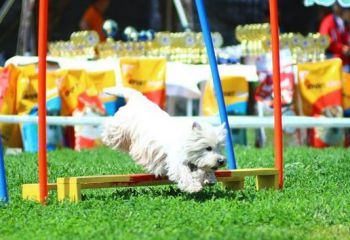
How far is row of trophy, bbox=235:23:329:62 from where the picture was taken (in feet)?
45.8

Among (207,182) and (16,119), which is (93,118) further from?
(207,182)

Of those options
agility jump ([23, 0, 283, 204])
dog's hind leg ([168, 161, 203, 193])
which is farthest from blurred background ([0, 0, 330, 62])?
dog's hind leg ([168, 161, 203, 193])

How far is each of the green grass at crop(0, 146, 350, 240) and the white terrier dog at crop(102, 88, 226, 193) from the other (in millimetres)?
196

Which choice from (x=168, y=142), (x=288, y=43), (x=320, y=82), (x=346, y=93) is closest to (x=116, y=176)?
(x=168, y=142)

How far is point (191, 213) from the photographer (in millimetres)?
6453

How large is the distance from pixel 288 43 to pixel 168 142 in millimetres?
7098

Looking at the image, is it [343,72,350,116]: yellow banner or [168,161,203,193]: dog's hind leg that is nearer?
[168,161,203,193]: dog's hind leg

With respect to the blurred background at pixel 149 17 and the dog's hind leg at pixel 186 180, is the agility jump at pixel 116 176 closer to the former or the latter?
the dog's hind leg at pixel 186 180

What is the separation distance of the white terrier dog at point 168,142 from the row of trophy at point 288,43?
638 centimetres

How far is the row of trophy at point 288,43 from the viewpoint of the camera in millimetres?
13969

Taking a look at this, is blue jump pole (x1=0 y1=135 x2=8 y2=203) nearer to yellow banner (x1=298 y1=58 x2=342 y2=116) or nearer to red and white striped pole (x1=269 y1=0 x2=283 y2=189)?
red and white striped pole (x1=269 y1=0 x2=283 y2=189)

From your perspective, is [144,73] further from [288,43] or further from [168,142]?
[168,142]

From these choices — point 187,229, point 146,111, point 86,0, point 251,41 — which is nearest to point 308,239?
point 187,229

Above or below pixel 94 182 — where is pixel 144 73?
above
